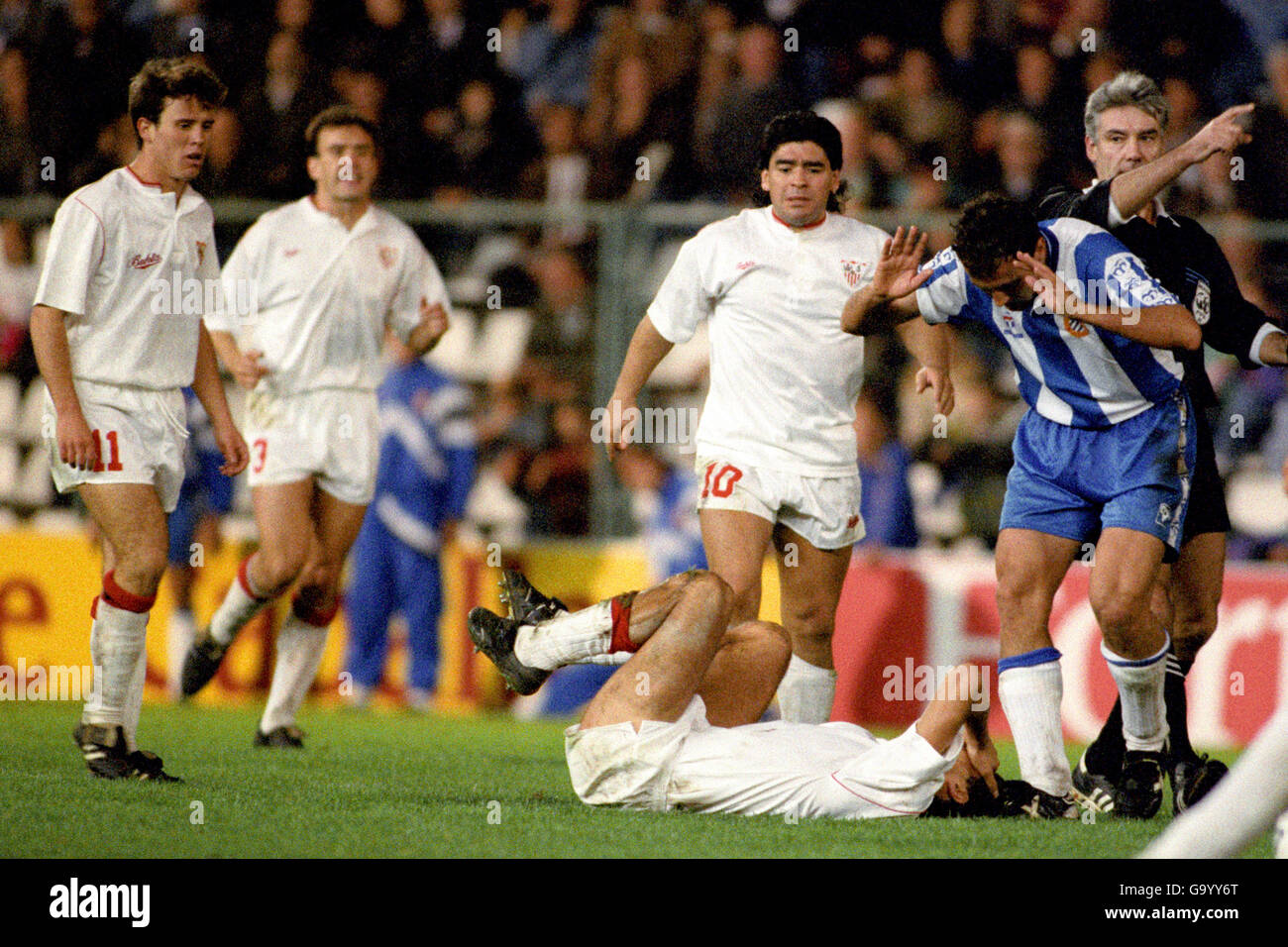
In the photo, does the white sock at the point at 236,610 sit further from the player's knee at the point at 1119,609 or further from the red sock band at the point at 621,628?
the player's knee at the point at 1119,609

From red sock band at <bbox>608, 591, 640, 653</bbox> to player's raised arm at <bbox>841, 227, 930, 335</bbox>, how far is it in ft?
4.42

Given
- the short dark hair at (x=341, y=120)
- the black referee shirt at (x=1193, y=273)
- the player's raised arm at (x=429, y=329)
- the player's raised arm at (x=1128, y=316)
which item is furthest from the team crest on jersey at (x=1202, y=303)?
the short dark hair at (x=341, y=120)

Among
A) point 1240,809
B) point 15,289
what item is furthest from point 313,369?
point 1240,809

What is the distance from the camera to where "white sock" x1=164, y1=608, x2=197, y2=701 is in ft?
35.2

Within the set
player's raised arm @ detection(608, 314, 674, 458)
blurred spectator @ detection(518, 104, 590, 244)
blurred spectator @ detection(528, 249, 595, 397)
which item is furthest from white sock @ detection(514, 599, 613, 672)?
blurred spectator @ detection(518, 104, 590, 244)

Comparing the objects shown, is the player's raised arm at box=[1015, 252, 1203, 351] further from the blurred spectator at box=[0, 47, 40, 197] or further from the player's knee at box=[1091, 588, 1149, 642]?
the blurred spectator at box=[0, 47, 40, 197]

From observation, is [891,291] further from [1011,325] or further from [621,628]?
[621,628]

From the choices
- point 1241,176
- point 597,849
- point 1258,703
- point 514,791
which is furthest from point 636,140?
point 597,849

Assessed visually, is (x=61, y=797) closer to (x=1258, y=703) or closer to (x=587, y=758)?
(x=587, y=758)

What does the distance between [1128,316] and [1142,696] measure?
1.39 metres

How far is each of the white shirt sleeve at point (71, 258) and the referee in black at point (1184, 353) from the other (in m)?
3.42

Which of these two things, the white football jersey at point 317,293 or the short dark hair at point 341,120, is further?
the white football jersey at point 317,293

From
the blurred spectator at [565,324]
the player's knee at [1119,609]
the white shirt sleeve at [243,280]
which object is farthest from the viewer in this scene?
the blurred spectator at [565,324]

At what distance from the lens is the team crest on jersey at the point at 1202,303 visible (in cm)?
646
